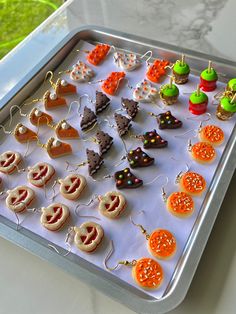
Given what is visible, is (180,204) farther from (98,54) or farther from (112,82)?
(98,54)

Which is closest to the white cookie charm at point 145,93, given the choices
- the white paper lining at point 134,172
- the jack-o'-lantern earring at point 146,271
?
the white paper lining at point 134,172

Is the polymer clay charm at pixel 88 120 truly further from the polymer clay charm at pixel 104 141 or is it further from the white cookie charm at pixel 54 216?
the white cookie charm at pixel 54 216

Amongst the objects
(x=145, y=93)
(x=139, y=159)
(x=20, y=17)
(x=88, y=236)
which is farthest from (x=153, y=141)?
(x=20, y=17)

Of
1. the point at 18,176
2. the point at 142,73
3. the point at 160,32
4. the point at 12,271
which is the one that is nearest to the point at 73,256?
the point at 12,271

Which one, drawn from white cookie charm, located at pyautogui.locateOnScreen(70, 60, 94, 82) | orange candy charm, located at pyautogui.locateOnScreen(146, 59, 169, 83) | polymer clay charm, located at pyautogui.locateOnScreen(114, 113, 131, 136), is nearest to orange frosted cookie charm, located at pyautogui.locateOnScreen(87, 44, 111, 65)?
white cookie charm, located at pyautogui.locateOnScreen(70, 60, 94, 82)

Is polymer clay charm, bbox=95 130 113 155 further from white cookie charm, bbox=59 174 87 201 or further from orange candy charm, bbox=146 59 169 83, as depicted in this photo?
orange candy charm, bbox=146 59 169 83
